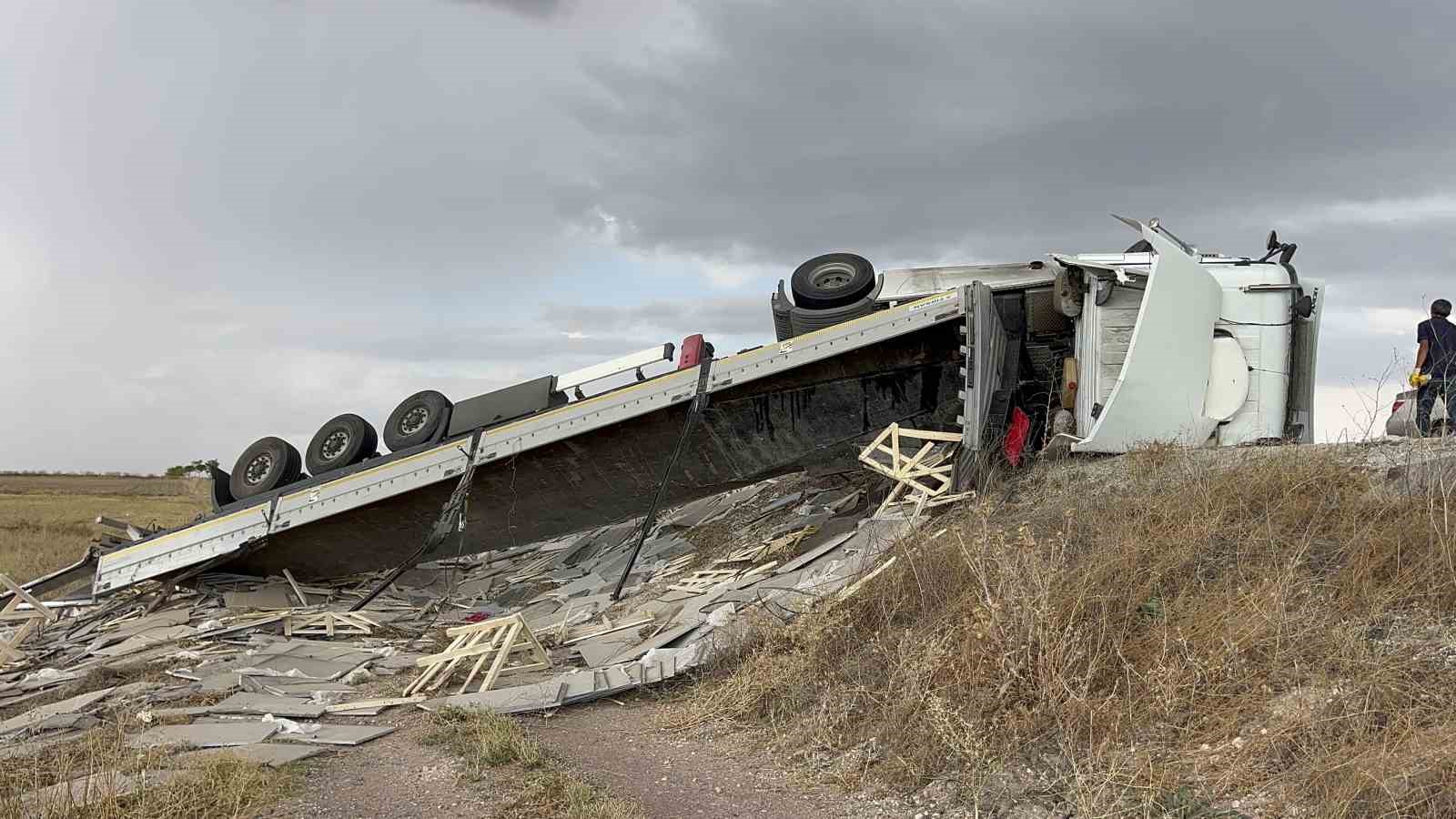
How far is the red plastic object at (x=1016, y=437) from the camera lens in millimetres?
8758

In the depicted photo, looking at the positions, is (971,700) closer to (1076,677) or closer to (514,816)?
(1076,677)

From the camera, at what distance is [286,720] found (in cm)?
560

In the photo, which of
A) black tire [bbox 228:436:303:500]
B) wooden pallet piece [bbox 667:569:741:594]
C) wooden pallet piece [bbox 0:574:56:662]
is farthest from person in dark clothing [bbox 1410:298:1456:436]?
wooden pallet piece [bbox 0:574:56:662]

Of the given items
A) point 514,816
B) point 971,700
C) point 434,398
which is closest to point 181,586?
point 434,398

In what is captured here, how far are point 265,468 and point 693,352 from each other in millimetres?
4971

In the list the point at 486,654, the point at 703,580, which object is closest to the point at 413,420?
the point at 703,580

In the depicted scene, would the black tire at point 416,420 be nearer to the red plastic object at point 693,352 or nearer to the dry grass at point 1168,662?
the red plastic object at point 693,352

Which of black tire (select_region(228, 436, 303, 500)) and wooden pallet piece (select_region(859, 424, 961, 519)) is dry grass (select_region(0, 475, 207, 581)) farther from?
wooden pallet piece (select_region(859, 424, 961, 519))

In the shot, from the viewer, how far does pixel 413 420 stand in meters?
10.1

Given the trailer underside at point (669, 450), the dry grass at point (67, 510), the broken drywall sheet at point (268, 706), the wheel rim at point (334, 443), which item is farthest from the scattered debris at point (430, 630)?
the dry grass at point (67, 510)

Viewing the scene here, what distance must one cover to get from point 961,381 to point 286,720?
21.9ft

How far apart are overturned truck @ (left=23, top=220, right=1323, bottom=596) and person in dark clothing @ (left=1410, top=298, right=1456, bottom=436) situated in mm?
819

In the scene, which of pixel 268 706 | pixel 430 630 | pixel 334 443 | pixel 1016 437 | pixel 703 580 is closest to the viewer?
pixel 268 706

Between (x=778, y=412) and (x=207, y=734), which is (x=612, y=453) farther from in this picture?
(x=207, y=734)
